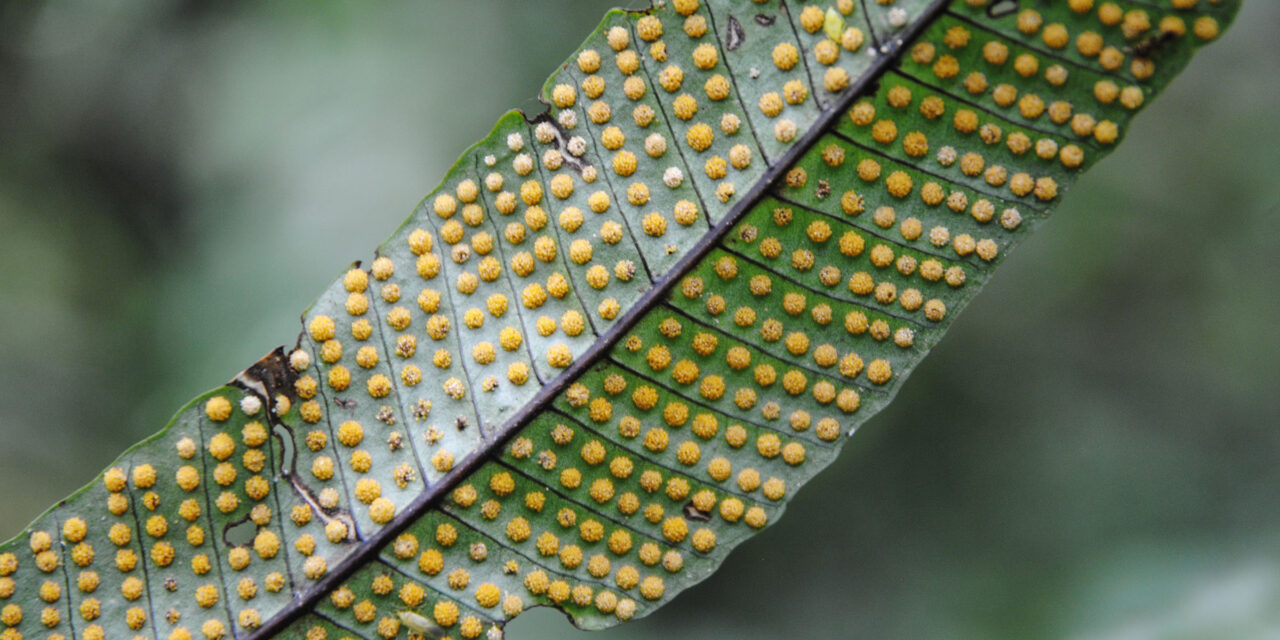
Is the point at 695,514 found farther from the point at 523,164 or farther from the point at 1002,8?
the point at 1002,8

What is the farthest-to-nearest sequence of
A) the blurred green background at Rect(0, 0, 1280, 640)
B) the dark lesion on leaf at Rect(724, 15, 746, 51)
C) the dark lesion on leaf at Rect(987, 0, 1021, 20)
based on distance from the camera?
the blurred green background at Rect(0, 0, 1280, 640), the dark lesion on leaf at Rect(724, 15, 746, 51), the dark lesion on leaf at Rect(987, 0, 1021, 20)

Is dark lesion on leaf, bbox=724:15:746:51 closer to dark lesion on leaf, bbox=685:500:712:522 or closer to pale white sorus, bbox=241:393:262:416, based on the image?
dark lesion on leaf, bbox=685:500:712:522

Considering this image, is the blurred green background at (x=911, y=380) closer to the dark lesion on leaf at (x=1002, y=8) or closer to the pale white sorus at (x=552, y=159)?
the pale white sorus at (x=552, y=159)

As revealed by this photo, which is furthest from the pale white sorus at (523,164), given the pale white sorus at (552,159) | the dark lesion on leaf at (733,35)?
the dark lesion on leaf at (733,35)

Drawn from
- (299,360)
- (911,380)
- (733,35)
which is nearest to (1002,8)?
(733,35)

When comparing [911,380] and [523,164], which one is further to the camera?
[911,380]

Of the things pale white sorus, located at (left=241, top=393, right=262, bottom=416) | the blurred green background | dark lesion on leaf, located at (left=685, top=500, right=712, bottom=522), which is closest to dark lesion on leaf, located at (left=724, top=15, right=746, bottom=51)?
the blurred green background
